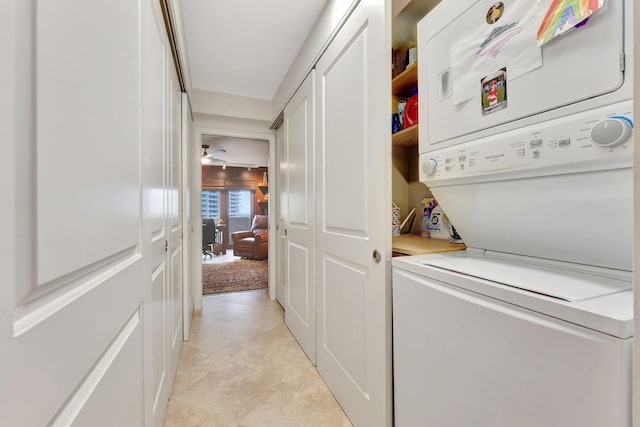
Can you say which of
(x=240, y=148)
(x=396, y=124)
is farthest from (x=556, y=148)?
(x=240, y=148)

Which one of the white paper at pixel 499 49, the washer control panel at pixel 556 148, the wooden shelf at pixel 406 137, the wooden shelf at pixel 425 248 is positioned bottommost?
the wooden shelf at pixel 425 248

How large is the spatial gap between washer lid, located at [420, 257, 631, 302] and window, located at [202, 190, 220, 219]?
8.15 m

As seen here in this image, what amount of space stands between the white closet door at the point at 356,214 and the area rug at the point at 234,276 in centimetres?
243

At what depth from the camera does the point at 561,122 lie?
688 millimetres

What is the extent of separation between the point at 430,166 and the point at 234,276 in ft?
13.7

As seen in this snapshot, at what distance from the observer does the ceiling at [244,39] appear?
5.74 ft

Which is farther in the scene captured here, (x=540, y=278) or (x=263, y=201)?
(x=263, y=201)

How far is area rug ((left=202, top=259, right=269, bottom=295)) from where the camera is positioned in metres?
3.91

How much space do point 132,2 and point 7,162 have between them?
81cm

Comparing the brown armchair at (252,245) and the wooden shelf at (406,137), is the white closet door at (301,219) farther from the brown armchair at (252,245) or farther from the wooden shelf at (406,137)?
the brown armchair at (252,245)

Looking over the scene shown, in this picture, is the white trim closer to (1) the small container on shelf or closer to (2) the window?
(1) the small container on shelf

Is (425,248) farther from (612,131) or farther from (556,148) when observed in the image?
(612,131)

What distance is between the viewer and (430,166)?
1083mm

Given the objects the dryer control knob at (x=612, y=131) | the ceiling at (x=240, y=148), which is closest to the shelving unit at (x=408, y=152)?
the dryer control knob at (x=612, y=131)
